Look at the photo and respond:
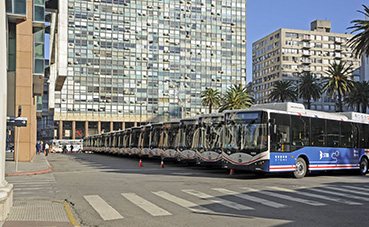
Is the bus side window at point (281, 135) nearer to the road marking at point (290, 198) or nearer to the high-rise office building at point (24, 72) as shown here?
the road marking at point (290, 198)

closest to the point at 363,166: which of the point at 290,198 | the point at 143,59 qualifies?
the point at 290,198

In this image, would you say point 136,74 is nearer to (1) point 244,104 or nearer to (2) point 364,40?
(1) point 244,104

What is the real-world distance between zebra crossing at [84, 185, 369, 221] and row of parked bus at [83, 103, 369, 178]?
3604 mm

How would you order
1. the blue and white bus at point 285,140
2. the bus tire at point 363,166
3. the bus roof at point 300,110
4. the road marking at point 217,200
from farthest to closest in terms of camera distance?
the bus tire at point 363,166, the bus roof at point 300,110, the blue and white bus at point 285,140, the road marking at point 217,200

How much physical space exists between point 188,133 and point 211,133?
4.51 meters

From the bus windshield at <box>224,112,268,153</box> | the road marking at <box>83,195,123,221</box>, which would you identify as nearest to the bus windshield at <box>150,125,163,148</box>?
the bus windshield at <box>224,112,268,153</box>

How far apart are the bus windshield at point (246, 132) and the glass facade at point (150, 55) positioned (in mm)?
94161

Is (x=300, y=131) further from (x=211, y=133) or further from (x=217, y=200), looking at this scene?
(x=217, y=200)

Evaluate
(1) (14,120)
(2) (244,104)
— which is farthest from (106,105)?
(1) (14,120)

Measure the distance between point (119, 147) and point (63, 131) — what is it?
2578 inches

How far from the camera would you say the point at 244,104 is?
7444 centimetres

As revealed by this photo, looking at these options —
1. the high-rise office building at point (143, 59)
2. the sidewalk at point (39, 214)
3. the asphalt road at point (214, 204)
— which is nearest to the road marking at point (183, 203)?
the asphalt road at point (214, 204)

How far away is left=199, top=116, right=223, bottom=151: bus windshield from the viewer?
953 inches

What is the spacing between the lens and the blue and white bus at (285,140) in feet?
61.0
